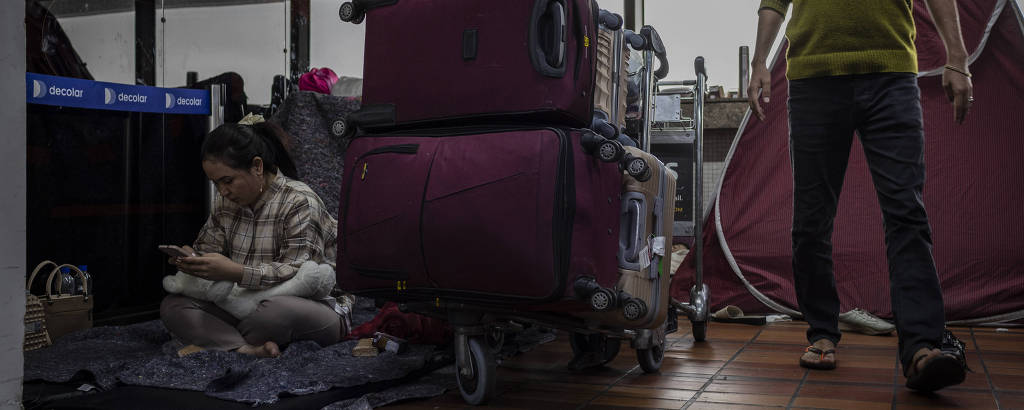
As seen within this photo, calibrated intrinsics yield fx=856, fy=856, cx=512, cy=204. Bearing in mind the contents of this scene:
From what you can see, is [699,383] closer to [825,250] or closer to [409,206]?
[825,250]

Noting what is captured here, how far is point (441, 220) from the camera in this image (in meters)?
1.61

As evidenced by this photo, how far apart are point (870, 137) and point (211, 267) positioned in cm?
167

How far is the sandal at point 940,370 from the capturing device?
69.7 inches

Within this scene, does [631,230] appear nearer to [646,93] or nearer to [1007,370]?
[646,93]

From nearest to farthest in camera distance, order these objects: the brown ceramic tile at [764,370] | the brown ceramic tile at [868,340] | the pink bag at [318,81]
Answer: the brown ceramic tile at [764,370], the brown ceramic tile at [868,340], the pink bag at [318,81]

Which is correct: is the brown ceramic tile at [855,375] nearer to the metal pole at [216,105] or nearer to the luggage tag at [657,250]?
the luggage tag at [657,250]

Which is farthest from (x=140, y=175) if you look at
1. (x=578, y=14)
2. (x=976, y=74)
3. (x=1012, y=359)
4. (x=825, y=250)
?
(x=976, y=74)

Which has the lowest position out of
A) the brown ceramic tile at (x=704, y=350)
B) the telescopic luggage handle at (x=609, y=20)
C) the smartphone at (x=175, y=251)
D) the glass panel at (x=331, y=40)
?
the brown ceramic tile at (x=704, y=350)

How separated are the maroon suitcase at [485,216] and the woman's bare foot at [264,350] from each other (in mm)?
644

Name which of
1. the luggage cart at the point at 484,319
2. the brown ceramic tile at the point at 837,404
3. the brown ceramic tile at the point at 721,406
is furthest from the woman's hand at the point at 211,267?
the brown ceramic tile at the point at 837,404

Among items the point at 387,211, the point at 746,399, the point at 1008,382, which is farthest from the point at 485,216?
the point at 1008,382

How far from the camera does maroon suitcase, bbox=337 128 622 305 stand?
1.55 m

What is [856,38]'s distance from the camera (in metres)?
2.07

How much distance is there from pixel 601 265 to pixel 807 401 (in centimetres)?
56
